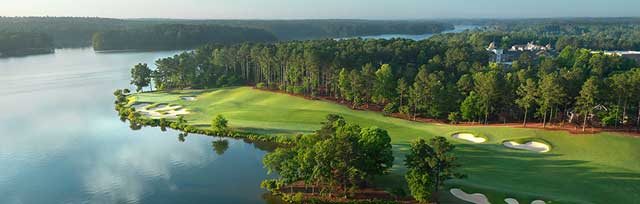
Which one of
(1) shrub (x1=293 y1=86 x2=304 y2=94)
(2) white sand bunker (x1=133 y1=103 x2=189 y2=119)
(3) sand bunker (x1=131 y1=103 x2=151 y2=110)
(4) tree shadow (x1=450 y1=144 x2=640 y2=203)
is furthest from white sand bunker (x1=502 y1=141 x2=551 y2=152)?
(3) sand bunker (x1=131 y1=103 x2=151 y2=110)

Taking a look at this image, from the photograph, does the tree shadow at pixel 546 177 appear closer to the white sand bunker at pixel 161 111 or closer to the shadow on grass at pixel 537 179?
the shadow on grass at pixel 537 179

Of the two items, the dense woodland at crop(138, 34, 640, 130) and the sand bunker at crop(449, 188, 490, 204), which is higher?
the dense woodland at crop(138, 34, 640, 130)

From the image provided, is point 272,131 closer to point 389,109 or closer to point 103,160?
point 389,109

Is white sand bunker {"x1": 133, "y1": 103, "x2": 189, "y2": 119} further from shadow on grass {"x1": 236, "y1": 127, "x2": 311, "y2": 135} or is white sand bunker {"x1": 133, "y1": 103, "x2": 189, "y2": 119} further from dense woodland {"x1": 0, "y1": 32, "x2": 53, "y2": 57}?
dense woodland {"x1": 0, "y1": 32, "x2": 53, "y2": 57}

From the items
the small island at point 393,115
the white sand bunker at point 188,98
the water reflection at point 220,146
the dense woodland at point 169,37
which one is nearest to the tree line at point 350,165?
the small island at point 393,115

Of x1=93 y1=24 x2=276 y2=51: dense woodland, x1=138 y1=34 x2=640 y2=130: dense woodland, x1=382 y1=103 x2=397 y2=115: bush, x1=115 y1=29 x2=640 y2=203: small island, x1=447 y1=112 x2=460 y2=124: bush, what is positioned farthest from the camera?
x1=93 y1=24 x2=276 y2=51: dense woodland
